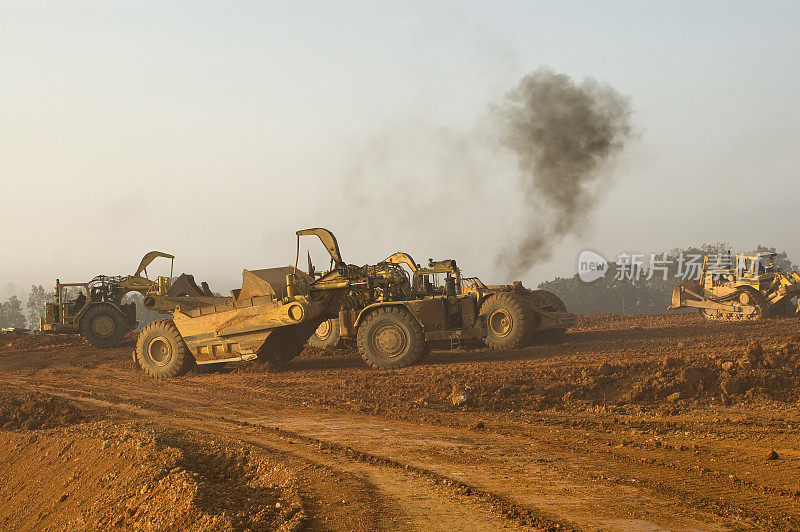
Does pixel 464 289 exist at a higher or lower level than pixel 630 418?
higher

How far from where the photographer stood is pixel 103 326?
2258 cm

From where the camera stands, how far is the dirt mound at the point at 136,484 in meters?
6.00

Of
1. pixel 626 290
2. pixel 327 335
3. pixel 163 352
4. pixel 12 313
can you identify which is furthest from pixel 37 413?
pixel 12 313

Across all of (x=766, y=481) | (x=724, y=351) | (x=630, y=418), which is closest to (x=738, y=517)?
(x=766, y=481)

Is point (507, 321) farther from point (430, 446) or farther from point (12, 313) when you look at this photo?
point (12, 313)

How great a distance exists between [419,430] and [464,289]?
770 cm

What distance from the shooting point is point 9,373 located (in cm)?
1786

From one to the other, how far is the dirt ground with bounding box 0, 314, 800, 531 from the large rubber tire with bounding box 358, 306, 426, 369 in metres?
0.53

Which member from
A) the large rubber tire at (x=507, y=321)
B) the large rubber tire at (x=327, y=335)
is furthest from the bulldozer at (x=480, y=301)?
the large rubber tire at (x=327, y=335)

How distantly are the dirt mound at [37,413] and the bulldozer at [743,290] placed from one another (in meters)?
19.1

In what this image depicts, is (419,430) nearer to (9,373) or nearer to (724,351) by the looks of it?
(724,351)

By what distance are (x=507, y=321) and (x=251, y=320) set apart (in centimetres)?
522

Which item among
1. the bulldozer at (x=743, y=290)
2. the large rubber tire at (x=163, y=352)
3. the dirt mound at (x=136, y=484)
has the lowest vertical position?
the dirt mound at (x=136, y=484)

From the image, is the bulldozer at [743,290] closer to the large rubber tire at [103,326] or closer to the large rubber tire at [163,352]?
the large rubber tire at [163,352]
